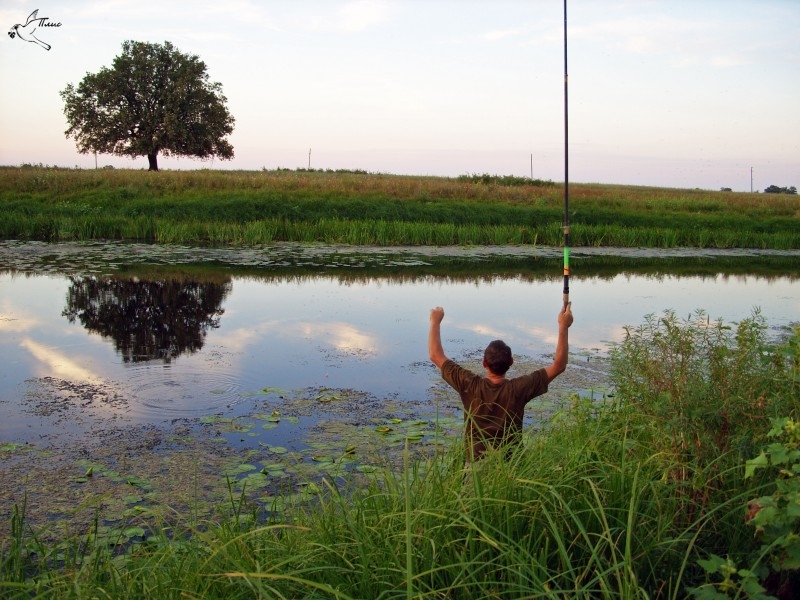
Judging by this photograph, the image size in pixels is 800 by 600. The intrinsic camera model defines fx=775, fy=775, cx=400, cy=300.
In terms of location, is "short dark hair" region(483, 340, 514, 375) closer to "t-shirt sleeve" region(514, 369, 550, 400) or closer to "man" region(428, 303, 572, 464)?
"man" region(428, 303, 572, 464)

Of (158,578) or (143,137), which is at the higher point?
(143,137)

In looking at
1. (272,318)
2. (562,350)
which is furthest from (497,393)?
(272,318)

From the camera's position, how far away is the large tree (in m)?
51.0

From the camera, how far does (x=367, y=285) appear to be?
1605 cm

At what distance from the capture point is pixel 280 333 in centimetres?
1116

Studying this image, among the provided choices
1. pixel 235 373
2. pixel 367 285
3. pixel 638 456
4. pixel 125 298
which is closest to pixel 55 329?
pixel 125 298

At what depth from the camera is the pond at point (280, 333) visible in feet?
21.9

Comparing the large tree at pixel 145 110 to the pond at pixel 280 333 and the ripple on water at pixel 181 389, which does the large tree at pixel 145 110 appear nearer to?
the pond at pixel 280 333

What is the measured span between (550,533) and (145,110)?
53554 mm

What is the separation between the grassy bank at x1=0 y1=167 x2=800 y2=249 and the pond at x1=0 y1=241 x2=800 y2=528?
3.28 meters

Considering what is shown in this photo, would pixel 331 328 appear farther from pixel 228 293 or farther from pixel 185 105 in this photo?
pixel 185 105

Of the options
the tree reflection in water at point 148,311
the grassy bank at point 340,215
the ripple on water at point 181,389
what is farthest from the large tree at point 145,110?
the ripple on water at point 181,389

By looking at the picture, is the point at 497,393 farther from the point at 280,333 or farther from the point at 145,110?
the point at 145,110

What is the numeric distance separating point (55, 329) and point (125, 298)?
2.63 m
